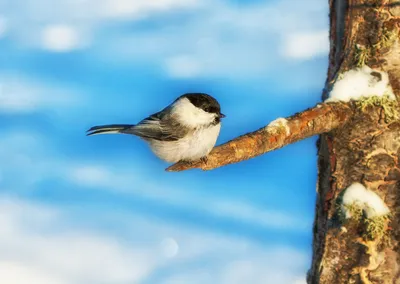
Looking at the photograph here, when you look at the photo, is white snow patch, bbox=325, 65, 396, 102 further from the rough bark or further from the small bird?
the small bird

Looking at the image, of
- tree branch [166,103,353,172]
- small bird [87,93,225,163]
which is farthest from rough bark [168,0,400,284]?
small bird [87,93,225,163]

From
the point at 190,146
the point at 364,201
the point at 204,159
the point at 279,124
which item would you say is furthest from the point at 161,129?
the point at 364,201

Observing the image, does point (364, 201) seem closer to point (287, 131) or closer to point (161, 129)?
point (287, 131)

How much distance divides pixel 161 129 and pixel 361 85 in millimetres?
1846

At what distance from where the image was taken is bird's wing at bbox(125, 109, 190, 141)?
5.59 m

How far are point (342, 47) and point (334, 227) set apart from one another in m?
1.50

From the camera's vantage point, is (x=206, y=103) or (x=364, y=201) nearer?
(x=364, y=201)

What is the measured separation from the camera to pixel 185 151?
18.1ft

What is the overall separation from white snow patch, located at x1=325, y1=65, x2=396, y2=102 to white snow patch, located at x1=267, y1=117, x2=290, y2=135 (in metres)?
0.44

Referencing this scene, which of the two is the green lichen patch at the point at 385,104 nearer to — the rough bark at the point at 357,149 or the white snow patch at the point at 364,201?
the rough bark at the point at 357,149

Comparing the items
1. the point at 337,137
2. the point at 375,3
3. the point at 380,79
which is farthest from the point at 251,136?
the point at 375,3

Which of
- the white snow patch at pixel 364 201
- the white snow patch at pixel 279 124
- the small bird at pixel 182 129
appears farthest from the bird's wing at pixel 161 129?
the white snow patch at pixel 364 201

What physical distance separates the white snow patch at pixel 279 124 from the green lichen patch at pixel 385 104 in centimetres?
63

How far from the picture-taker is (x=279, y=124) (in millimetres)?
4809
